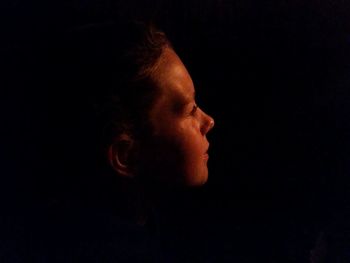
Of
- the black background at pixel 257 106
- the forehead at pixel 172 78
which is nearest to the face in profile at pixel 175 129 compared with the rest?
the forehead at pixel 172 78

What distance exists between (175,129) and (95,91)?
0.19 m

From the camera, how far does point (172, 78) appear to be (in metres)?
0.90

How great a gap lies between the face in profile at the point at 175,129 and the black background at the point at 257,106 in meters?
0.29

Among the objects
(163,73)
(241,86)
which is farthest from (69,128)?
(241,86)

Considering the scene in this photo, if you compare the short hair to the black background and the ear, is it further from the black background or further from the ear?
the black background

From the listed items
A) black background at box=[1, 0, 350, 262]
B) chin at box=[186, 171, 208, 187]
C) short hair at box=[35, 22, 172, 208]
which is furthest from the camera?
black background at box=[1, 0, 350, 262]

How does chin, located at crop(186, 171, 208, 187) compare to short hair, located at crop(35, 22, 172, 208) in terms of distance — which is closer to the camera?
short hair, located at crop(35, 22, 172, 208)

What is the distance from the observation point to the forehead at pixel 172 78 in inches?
35.0

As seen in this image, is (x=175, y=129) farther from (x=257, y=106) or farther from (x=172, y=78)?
(x=257, y=106)

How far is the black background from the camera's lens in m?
1.15

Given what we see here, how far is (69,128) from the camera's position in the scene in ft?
2.90

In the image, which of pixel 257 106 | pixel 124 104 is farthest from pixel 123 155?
pixel 257 106

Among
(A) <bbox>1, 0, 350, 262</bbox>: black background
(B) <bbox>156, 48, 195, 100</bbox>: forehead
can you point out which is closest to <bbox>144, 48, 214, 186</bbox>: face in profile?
(B) <bbox>156, 48, 195, 100</bbox>: forehead

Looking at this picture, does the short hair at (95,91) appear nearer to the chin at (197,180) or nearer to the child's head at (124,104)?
the child's head at (124,104)
